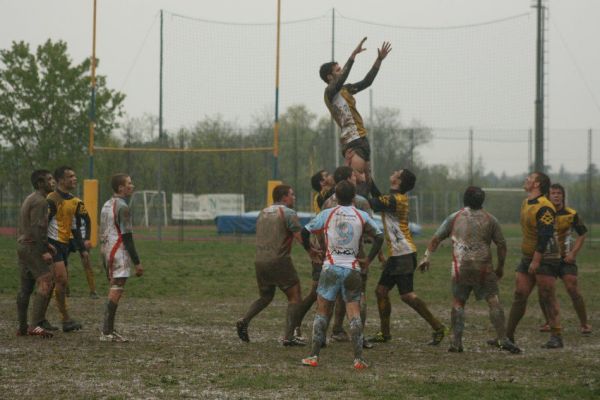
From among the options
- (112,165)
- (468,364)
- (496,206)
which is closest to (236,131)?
(112,165)

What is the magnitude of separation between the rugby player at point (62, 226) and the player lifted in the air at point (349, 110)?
3.63 m

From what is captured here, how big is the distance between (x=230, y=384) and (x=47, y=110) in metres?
33.1

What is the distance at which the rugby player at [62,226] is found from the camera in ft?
42.6

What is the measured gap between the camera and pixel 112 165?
38969 millimetres

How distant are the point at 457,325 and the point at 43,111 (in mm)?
31425

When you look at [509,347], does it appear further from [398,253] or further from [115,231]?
[115,231]

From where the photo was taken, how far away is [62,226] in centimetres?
1357

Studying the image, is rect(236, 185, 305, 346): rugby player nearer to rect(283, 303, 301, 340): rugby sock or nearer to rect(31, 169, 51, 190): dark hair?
rect(283, 303, 301, 340): rugby sock

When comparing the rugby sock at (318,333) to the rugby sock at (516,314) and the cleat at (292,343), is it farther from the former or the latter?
the rugby sock at (516,314)

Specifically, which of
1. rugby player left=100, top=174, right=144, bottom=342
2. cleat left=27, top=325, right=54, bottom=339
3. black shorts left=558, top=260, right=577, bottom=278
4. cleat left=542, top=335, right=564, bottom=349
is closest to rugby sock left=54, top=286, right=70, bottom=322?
cleat left=27, top=325, right=54, bottom=339

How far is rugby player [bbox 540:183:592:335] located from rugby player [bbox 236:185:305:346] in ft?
11.3

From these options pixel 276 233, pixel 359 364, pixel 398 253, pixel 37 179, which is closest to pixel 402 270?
pixel 398 253

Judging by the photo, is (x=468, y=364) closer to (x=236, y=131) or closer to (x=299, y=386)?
(x=299, y=386)

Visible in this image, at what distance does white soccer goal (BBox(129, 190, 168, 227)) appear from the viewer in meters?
40.9
